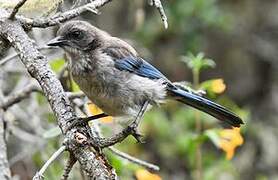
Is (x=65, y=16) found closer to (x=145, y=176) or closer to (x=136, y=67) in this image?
(x=136, y=67)

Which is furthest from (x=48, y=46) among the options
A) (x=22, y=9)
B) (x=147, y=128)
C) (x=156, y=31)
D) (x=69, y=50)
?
(x=156, y=31)

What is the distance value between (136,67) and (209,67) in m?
4.15

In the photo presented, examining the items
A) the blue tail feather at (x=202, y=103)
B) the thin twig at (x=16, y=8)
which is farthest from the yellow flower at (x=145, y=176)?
the thin twig at (x=16, y=8)

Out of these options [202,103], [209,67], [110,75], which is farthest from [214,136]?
[209,67]

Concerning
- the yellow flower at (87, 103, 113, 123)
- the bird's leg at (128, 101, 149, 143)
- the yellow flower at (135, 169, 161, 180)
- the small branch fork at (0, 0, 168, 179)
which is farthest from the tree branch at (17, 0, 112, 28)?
the yellow flower at (135, 169, 161, 180)

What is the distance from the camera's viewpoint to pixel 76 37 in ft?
12.1

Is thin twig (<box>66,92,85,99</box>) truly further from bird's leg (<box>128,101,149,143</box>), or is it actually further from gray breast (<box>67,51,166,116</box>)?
bird's leg (<box>128,101,149,143</box>)

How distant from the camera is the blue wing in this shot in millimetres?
3764

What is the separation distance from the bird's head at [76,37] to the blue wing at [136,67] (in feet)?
0.52

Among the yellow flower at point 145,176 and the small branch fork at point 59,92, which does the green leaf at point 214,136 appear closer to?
the yellow flower at point 145,176

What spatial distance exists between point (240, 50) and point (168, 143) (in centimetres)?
204

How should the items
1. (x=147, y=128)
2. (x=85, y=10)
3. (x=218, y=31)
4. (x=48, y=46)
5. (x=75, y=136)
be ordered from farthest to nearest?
(x=218, y=31) < (x=147, y=128) < (x=48, y=46) < (x=85, y=10) < (x=75, y=136)

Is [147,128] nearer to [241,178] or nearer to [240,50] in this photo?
[241,178]

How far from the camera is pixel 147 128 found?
6.94 m
